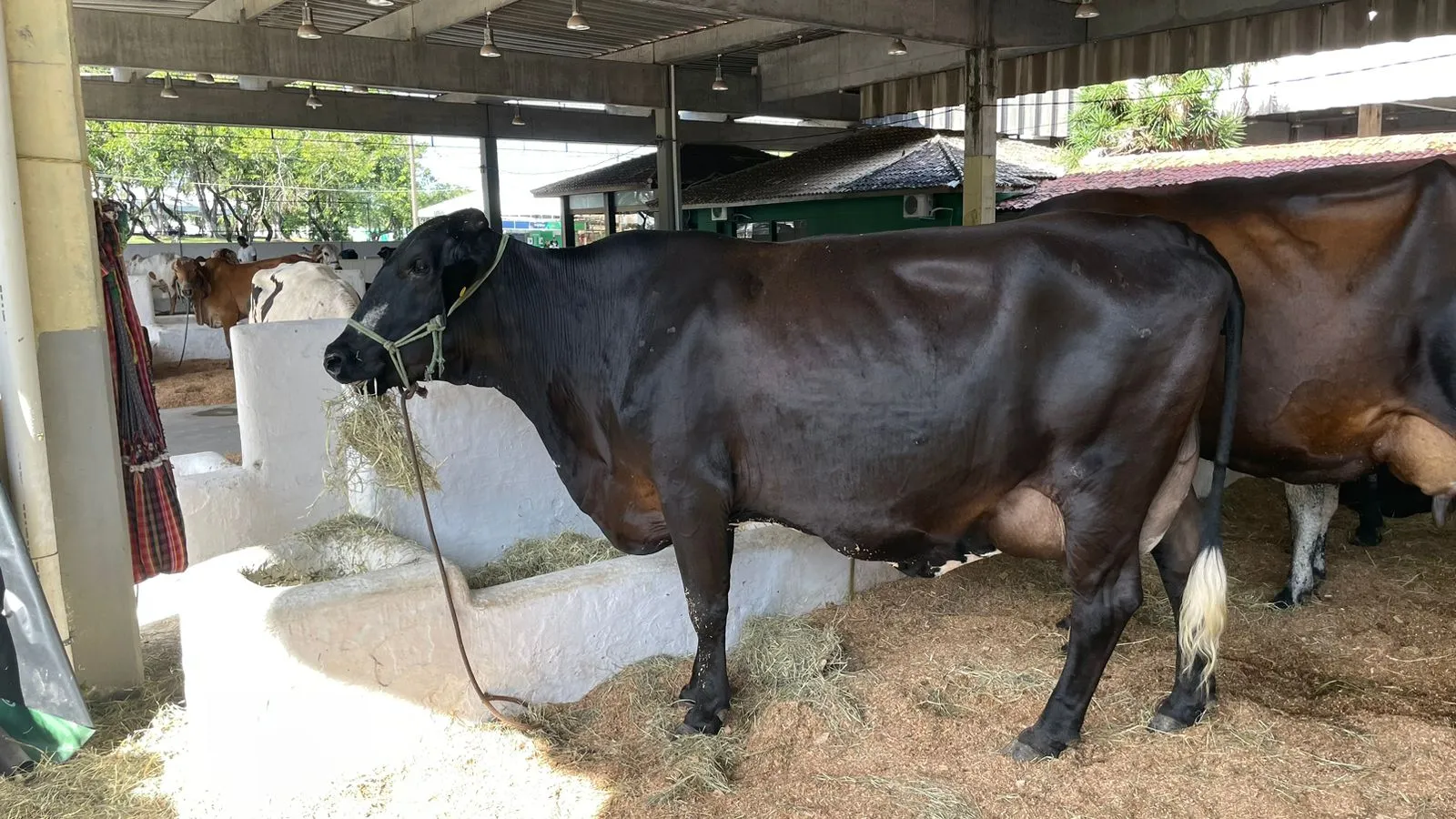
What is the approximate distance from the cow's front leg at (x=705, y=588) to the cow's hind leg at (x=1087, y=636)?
1.09 meters

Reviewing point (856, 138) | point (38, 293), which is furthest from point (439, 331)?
point (856, 138)

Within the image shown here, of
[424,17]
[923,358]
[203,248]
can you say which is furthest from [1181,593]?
[203,248]

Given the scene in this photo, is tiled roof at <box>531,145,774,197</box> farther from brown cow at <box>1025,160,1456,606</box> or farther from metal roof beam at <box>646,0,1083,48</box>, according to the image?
brown cow at <box>1025,160,1456,606</box>

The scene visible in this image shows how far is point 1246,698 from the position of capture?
12.6 feet

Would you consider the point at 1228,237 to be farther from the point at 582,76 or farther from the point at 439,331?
the point at 582,76

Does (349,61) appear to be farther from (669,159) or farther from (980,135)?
(980,135)

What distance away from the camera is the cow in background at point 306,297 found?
788cm

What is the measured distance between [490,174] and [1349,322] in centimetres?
1770

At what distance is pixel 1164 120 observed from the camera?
2136cm

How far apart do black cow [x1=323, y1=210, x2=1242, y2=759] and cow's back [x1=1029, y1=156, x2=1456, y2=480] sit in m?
0.70

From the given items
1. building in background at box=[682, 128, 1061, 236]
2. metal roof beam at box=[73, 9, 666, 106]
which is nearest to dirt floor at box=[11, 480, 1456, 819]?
metal roof beam at box=[73, 9, 666, 106]

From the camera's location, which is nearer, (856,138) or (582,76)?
(582,76)

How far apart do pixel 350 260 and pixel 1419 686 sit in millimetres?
23867

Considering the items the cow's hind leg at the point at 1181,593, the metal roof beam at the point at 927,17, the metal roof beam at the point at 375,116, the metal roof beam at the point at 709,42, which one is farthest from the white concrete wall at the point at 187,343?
the cow's hind leg at the point at 1181,593
